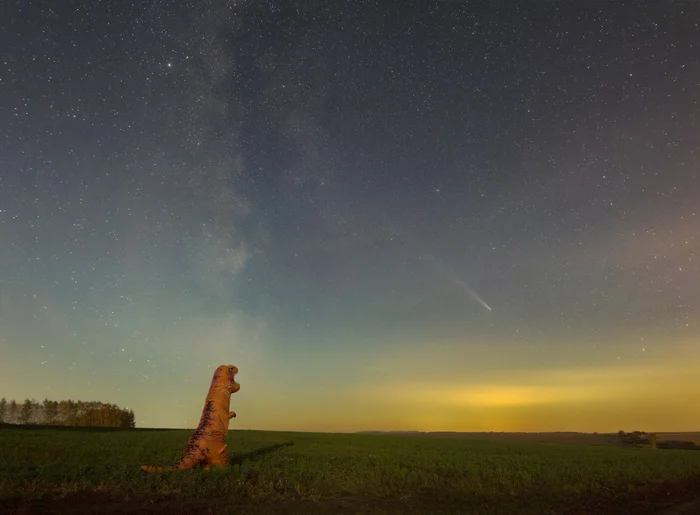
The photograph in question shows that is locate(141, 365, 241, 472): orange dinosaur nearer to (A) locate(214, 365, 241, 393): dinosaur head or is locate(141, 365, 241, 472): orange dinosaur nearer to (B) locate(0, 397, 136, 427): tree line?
(A) locate(214, 365, 241, 393): dinosaur head

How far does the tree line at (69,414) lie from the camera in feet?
384

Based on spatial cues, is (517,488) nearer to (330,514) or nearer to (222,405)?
(330,514)

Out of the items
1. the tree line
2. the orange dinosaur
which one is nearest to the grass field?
the orange dinosaur

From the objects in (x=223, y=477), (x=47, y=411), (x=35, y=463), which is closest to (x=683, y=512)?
(x=223, y=477)

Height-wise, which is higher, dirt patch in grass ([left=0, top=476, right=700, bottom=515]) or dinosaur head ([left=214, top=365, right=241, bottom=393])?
dinosaur head ([left=214, top=365, right=241, bottom=393])

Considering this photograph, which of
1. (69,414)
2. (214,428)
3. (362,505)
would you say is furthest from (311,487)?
(69,414)

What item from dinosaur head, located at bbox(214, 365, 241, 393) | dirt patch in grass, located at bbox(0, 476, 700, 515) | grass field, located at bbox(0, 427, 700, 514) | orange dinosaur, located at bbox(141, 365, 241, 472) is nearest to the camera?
dirt patch in grass, located at bbox(0, 476, 700, 515)

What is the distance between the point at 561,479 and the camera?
24.4 m

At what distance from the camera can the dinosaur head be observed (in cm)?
2302

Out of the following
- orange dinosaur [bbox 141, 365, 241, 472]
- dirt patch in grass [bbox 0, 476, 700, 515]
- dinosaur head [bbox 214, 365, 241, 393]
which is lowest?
dirt patch in grass [bbox 0, 476, 700, 515]

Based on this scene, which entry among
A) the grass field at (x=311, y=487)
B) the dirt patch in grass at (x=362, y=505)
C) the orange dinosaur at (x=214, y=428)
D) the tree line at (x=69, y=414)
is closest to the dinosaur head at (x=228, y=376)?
the orange dinosaur at (x=214, y=428)

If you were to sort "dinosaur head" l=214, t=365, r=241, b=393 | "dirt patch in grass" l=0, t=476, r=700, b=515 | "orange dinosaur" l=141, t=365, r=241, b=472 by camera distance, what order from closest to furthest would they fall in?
1. "dirt patch in grass" l=0, t=476, r=700, b=515
2. "orange dinosaur" l=141, t=365, r=241, b=472
3. "dinosaur head" l=214, t=365, r=241, b=393

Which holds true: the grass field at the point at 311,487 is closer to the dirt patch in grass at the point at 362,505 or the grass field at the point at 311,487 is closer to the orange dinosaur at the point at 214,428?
the dirt patch in grass at the point at 362,505

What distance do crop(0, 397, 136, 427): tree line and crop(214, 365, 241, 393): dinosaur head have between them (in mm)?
106241
